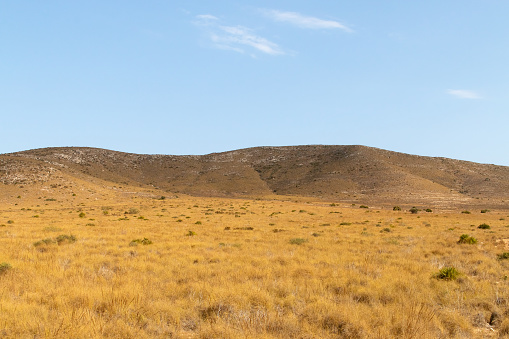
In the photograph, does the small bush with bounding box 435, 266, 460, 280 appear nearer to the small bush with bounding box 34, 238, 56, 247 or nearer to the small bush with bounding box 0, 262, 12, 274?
the small bush with bounding box 0, 262, 12, 274

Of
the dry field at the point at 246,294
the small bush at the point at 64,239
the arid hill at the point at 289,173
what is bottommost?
the small bush at the point at 64,239

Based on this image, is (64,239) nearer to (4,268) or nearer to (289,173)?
(4,268)

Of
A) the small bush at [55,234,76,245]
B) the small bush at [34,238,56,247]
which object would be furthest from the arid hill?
the small bush at [34,238,56,247]

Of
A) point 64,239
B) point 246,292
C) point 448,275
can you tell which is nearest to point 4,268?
point 64,239

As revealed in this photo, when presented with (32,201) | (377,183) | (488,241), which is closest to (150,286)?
(488,241)

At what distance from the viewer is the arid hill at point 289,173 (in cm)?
8819

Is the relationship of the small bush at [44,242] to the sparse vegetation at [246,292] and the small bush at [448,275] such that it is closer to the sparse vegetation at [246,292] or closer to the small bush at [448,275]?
the sparse vegetation at [246,292]

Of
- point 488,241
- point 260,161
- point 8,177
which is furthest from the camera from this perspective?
point 260,161

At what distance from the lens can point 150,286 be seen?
9062 mm

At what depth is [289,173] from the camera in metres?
123

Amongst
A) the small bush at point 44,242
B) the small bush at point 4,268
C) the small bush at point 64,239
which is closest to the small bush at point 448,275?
the small bush at point 4,268

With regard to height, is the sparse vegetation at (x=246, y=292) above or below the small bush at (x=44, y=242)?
above

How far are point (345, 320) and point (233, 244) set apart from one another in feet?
Answer: 34.0

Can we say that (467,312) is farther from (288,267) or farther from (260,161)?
(260,161)
